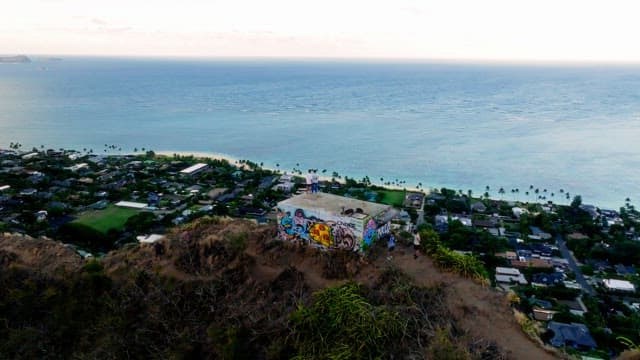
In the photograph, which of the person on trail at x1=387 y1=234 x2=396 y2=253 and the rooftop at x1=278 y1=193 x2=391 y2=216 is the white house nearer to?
the person on trail at x1=387 y1=234 x2=396 y2=253

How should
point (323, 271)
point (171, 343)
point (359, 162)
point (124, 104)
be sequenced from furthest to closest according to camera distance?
point (124, 104)
point (359, 162)
point (323, 271)
point (171, 343)

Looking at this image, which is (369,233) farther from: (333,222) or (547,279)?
(547,279)

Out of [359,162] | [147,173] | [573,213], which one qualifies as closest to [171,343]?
[573,213]

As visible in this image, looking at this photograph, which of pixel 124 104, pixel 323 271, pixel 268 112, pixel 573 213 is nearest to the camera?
pixel 323 271

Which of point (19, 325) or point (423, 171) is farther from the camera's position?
point (423, 171)

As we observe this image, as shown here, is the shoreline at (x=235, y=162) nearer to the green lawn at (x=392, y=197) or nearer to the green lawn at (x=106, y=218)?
the green lawn at (x=392, y=197)

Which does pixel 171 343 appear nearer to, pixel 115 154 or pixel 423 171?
pixel 423 171

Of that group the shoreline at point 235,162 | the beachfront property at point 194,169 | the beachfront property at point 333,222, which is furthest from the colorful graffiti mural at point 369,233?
the beachfront property at point 194,169

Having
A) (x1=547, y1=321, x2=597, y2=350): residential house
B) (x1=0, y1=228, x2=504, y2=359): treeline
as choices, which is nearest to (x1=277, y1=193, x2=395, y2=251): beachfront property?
(x1=0, y1=228, x2=504, y2=359): treeline
